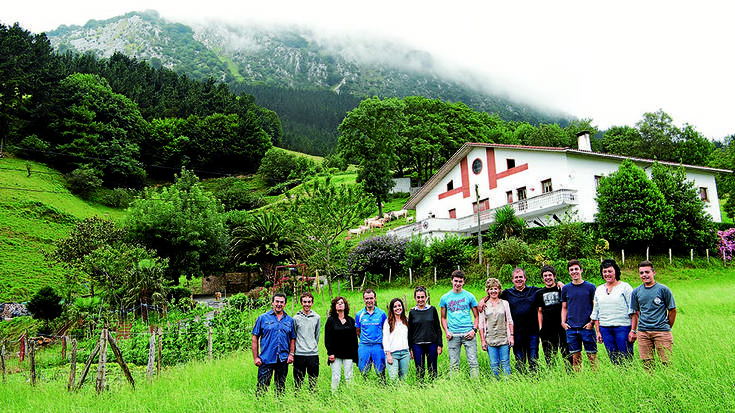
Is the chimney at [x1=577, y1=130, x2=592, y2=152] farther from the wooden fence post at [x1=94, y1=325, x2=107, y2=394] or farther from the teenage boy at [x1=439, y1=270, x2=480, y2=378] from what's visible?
the wooden fence post at [x1=94, y1=325, x2=107, y2=394]

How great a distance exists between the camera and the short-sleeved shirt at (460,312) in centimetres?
707

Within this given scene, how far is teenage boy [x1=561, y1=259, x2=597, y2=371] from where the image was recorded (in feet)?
21.7

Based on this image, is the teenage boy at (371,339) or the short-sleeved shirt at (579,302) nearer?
the short-sleeved shirt at (579,302)

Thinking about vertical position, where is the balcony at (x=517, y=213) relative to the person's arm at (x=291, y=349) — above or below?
above

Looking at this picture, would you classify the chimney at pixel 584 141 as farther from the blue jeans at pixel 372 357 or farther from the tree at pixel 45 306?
the tree at pixel 45 306

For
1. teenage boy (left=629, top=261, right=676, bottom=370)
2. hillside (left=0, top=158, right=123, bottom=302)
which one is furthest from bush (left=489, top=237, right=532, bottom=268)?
hillside (left=0, top=158, right=123, bottom=302)

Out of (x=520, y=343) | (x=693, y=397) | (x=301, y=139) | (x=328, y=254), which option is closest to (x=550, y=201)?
(x=328, y=254)

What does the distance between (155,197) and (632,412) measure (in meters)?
28.9

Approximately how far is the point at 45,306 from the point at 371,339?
17.7 metres

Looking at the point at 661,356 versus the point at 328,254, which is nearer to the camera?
the point at 661,356

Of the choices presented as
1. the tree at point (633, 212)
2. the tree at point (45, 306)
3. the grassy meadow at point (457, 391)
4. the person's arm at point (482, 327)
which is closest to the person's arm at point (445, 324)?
the person's arm at point (482, 327)

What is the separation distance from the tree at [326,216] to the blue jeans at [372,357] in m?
16.7

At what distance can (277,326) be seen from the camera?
7.08 m

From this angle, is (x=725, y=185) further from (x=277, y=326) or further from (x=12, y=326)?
(x=12, y=326)
